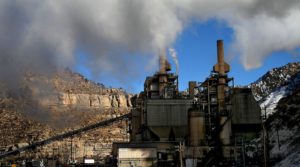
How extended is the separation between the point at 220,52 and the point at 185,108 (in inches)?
366

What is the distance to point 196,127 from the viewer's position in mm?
53312

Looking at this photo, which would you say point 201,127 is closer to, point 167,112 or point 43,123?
point 167,112

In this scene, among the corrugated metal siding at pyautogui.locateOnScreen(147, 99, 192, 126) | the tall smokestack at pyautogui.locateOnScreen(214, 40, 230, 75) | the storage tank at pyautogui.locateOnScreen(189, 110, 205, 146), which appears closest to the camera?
the storage tank at pyautogui.locateOnScreen(189, 110, 205, 146)

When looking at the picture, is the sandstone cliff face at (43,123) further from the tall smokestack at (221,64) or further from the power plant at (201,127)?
the tall smokestack at (221,64)

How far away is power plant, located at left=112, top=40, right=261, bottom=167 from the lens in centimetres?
5306

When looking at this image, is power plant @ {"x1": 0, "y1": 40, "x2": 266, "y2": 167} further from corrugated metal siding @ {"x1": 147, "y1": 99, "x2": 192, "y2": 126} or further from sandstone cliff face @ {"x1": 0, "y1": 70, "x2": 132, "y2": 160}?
sandstone cliff face @ {"x1": 0, "y1": 70, "x2": 132, "y2": 160}

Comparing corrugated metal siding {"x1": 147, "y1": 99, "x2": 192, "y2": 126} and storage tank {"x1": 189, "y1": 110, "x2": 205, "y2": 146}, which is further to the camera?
corrugated metal siding {"x1": 147, "y1": 99, "x2": 192, "y2": 126}

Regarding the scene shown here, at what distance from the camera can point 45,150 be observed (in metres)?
114

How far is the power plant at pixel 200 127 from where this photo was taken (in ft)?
174

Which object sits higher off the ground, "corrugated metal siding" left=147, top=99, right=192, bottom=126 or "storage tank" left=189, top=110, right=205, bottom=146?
"corrugated metal siding" left=147, top=99, right=192, bottom=126

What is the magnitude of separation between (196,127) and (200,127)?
514mm

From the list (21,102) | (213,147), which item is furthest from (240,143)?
(21,102)

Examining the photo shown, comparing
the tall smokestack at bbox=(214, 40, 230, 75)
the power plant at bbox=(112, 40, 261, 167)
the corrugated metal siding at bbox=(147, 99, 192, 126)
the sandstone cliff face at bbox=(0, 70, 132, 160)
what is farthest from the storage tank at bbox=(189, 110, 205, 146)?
the sandstone cliff face at bbox=(0, 70, 132, 160)

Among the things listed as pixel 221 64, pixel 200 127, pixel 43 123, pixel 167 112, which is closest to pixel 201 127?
pixel 200 127
